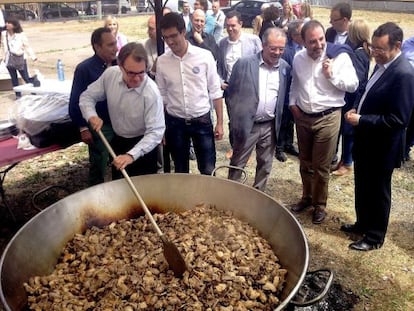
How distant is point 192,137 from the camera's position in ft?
12.6

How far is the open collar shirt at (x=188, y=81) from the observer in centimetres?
353

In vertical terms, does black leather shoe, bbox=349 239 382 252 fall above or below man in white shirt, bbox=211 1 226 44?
below

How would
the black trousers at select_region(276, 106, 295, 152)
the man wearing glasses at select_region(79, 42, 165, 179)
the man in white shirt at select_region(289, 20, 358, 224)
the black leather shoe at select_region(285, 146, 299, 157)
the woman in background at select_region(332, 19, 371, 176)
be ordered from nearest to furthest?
the man wearing glasses at select_region(79, 42, 165, 179) < the man in white shirt at select_region(289, 20, 358, 224) < the woman in background at select_region(332, 19, 371, 176) < the black trousers at select_region(276, 106, 295, 152) < the black leather shoe at select_region(285, 146, 299, 157)

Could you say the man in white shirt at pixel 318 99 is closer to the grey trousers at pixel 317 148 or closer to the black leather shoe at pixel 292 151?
the grey trousers at pixel 317 148

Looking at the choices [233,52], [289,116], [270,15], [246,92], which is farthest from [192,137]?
[270,15]

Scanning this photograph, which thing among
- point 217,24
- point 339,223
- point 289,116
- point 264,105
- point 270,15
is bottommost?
point 339,223

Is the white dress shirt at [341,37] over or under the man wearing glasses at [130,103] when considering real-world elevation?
over

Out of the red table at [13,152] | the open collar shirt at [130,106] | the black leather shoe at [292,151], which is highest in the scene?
the open collar shirt at [130,106]

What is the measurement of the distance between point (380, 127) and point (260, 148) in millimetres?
1234

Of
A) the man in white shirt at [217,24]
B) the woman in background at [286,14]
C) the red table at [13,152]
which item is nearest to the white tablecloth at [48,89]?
the red table at [13,152]

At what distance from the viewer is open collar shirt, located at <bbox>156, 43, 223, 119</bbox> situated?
11.6ft

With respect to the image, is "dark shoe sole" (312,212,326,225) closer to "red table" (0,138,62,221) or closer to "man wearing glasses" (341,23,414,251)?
"man wearing glasses" (341,23,414,251)

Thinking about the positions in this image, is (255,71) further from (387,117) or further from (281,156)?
(281,156)

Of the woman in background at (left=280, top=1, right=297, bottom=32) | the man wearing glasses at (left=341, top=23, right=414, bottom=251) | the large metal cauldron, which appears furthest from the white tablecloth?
the woman in background at (left=280, top=1, right=297, bottom=32)
